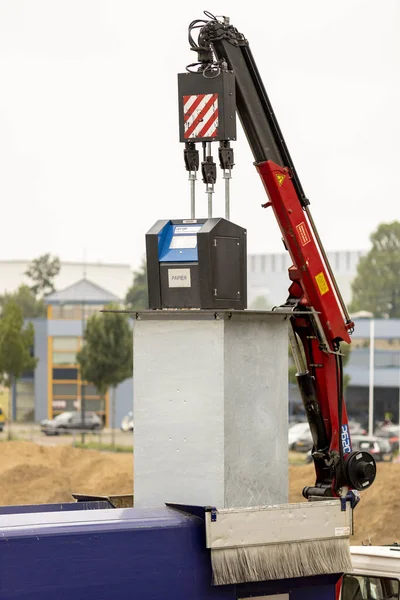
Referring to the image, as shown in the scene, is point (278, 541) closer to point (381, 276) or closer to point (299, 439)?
point (299, 439)

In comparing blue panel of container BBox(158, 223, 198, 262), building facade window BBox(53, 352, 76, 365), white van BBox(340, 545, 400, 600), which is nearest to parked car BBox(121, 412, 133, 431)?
building facade window BBox(53, 352, 76, 365)

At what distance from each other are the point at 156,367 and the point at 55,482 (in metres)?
18.4

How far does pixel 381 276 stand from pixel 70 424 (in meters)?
43.1

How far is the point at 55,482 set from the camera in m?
27.0

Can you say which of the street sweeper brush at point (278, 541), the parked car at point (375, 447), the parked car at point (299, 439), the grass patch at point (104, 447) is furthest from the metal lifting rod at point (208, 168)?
the grass patch at point (104, 447)

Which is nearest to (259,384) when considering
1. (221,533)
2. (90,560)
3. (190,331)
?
(190,331)

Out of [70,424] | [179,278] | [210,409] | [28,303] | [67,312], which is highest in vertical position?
[28,303]

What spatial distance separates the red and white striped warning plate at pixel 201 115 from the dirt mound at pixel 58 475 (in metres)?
15.6

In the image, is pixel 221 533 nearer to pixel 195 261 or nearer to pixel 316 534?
pixel 316 534

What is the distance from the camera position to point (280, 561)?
346 inches

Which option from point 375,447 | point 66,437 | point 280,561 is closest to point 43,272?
point 66,437

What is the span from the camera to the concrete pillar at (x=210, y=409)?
8852 millimetres

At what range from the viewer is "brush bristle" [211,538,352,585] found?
8500mm

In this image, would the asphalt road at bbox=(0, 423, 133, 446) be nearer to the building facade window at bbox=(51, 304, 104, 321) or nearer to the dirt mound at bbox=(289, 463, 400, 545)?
the building facade window at bbox=(51, 304, 104, 321)
